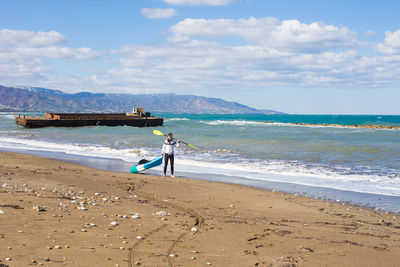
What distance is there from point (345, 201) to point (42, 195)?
7.71m

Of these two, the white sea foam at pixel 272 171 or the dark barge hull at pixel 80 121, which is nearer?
the white sea foam at pixel 272 171

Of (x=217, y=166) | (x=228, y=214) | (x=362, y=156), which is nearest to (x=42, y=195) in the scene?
(x=228, y=214)

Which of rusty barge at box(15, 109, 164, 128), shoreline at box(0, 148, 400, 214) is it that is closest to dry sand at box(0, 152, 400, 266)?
shoreline at box(0, 148, 400, 214)

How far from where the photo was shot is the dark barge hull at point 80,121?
55.0 meters

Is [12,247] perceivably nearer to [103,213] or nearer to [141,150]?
[103,213]

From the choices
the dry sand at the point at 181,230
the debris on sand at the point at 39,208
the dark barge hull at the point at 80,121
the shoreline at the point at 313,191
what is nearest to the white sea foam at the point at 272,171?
the shoreline at the point at 313,191

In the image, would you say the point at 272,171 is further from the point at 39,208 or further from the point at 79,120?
the point at 79,120

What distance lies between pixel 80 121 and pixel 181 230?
56431 millimetres

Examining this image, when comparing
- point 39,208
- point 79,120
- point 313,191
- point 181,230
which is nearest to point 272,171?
point 313,191

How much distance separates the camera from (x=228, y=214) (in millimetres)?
8242

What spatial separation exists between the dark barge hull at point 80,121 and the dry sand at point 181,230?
48.1m

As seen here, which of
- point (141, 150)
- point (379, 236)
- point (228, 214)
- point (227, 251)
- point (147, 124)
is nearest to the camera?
point (227, 251)

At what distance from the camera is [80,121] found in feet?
197

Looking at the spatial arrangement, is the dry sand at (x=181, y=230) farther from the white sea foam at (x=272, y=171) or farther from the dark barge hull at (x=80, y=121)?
the dark barge hull at (x=80, y=121)
